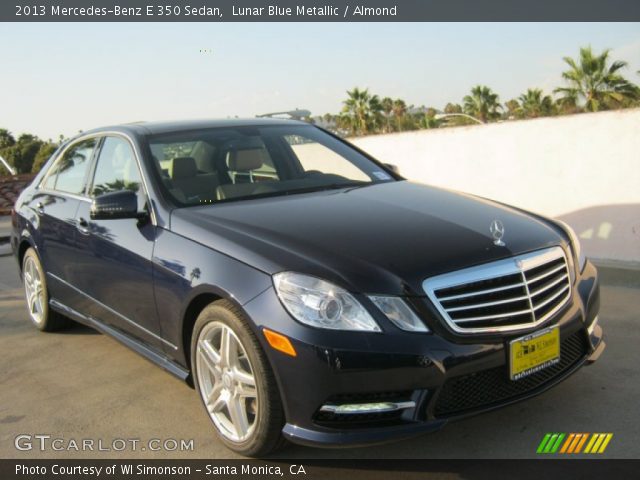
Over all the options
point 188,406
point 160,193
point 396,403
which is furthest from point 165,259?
point 396,403

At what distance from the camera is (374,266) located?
2766 mm

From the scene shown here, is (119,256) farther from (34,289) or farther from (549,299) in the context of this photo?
(549,299)

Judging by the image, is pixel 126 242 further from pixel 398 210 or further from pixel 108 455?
pixel 398 210

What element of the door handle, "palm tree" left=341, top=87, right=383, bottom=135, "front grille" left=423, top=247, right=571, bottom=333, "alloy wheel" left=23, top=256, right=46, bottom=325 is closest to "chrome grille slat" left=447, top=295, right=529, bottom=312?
"front grille" left=423, top=247, right=571, bottom=333

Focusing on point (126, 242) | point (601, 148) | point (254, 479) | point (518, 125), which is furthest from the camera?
point (518, 125)

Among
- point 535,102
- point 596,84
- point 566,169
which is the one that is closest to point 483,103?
point 535,102

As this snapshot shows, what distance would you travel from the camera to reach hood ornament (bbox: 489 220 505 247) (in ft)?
9.87

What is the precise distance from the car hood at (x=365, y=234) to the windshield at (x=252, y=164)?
0.67 ft

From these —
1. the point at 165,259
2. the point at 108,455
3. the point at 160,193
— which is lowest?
the point at 108,455

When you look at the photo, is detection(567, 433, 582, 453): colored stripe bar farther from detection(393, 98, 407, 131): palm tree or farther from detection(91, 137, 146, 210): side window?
detection(393, 98, 407, 131): palm tree

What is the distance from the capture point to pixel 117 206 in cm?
359

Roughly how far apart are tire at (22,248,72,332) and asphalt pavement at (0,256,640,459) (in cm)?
23

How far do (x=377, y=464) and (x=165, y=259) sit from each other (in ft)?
4.60

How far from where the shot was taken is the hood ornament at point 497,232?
3.01m
